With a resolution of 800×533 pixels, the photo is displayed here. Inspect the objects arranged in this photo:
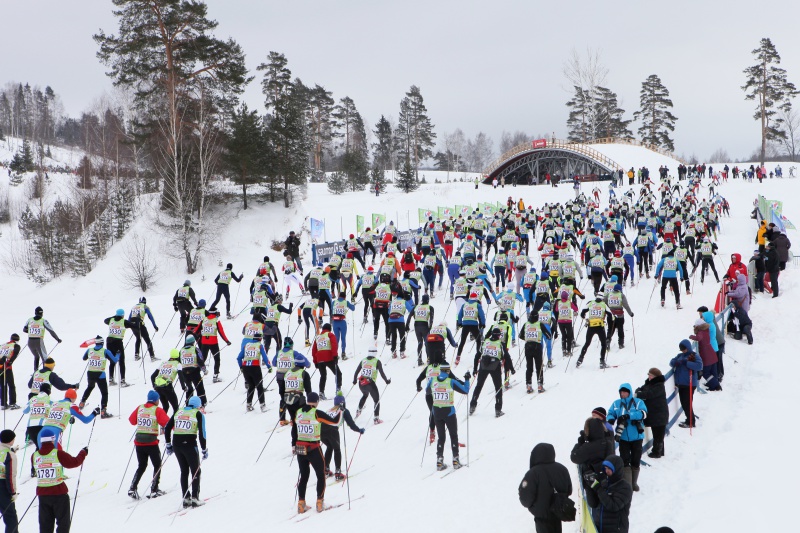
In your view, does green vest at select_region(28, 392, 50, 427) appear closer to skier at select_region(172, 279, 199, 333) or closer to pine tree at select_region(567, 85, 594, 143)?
skier at select_region(172, 279, 199, 333)

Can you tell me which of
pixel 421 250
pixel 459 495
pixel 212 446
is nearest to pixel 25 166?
pixel 421 250

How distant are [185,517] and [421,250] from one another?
14.6 meters

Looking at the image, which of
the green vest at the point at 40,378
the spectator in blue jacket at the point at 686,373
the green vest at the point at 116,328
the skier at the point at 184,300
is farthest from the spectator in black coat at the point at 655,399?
the skier at the point at 184,300

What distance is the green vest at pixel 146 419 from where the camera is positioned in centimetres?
855

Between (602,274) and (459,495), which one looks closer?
(459,495)

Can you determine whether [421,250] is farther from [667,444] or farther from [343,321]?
[667,444]

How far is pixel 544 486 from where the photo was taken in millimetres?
5758

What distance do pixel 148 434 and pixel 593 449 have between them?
652 cm

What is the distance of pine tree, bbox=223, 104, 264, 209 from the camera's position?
35281 mm

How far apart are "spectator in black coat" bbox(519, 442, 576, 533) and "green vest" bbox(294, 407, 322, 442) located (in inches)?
125

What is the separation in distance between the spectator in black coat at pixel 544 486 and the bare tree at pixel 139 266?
96.4ft

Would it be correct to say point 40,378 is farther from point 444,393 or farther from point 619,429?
point 619,429

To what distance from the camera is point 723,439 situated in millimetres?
9164

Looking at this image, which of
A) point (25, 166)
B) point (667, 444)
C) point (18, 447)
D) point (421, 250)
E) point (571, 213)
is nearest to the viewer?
point (667, 444)
